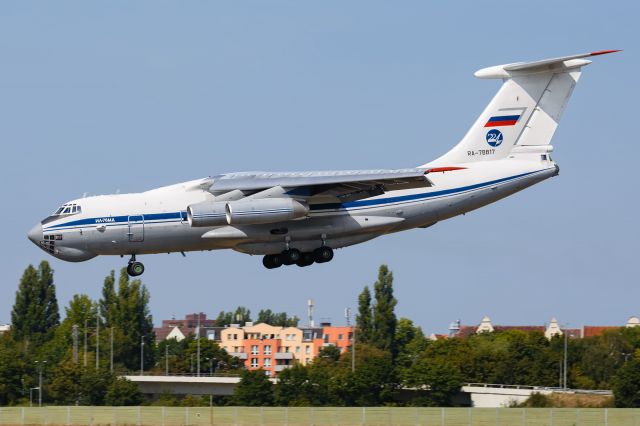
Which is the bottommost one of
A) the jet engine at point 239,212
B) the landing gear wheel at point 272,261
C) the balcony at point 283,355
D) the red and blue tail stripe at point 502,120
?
the balcony at point 283,355

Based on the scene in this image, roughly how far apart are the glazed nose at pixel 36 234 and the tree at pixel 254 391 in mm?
13387

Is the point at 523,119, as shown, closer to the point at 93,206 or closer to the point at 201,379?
the point at 93,206

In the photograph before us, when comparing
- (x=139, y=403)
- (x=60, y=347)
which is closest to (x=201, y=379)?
(x=139, y=403)

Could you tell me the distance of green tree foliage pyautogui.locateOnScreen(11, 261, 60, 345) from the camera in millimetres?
65062

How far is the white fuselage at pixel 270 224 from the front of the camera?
2403 centimetres

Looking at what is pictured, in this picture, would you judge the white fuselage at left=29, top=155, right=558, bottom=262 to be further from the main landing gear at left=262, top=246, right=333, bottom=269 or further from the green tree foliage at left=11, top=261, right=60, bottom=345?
the green tree foliage at left=11, top=261, right=60, bottom=345

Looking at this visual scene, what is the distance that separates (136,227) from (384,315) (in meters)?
38.3

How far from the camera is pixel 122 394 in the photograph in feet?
127

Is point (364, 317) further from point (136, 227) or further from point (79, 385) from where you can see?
point (136, 227)

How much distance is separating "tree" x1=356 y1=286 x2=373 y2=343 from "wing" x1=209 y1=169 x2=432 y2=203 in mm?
36744

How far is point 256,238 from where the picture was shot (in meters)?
24.7

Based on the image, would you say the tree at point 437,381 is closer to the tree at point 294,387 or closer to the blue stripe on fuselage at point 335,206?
the tree at point 294,387

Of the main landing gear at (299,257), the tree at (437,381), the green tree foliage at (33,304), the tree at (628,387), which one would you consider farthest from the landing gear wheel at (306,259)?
the green tree foliage at (33,304)

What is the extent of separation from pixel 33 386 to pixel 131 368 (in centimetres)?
2176
